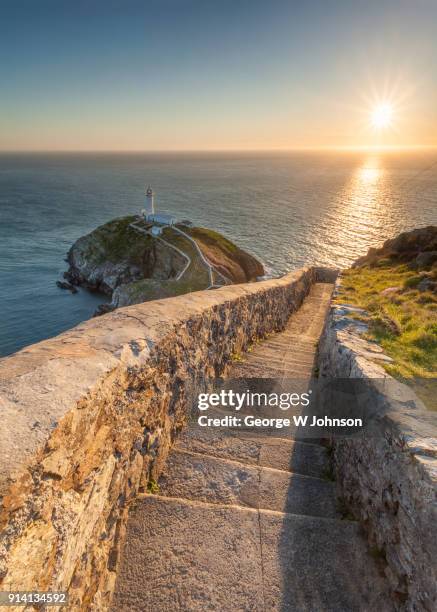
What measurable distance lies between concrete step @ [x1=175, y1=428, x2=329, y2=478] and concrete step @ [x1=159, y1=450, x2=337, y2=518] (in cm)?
28

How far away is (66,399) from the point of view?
3271 mm

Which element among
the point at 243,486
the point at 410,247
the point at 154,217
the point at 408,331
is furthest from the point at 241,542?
the point at 154,217

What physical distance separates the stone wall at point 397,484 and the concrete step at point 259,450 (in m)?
0.45

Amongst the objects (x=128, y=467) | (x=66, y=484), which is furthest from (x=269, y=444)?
(x=66, y=484)

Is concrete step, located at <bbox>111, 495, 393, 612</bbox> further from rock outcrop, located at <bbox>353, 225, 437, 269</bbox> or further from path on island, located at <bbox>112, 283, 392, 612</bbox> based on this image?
rock outcrop, located at <bbox>353, 225, 437, 269</bbox>

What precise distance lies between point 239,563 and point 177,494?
1.27 metres

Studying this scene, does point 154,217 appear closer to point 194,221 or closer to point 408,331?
point 194,221

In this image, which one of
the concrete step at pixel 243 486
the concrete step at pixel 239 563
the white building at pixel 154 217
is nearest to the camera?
the concrete step at pixel 239 563

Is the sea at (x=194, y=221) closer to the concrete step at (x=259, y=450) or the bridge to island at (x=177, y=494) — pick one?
the concrete step at (x=259, y=450)

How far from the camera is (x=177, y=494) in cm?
500

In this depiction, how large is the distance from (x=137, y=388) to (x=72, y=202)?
123558 millimetres

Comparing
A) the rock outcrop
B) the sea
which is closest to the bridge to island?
the rock outcrop

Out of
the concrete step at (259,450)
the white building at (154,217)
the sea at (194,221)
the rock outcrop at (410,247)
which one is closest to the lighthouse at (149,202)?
the white building at (154,217)

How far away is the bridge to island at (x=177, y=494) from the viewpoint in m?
2.91
